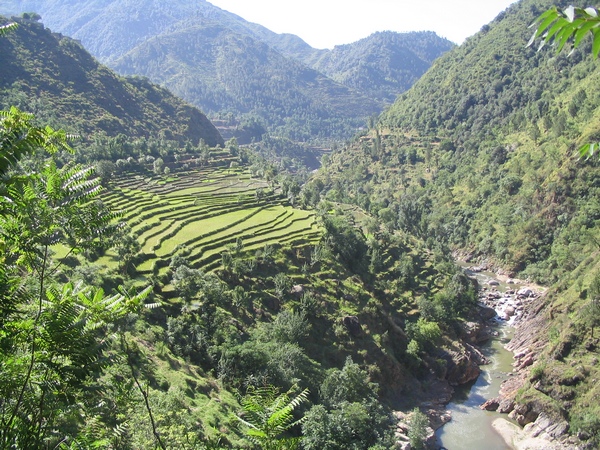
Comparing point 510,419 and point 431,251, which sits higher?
point 431,251

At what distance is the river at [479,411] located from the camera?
106 feet

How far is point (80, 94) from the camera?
315 ft

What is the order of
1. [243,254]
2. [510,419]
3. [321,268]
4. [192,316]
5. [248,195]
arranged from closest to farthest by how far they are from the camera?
1. [192,316]
2. [510,419]
3. [243,254]
4. [321,268]
5. [248,195]

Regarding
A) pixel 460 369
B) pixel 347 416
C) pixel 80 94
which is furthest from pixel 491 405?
pixel 80 94

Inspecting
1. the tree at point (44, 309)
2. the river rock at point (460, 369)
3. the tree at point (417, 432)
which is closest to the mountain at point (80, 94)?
the river rock at point (460, 369)

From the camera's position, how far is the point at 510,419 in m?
34.4

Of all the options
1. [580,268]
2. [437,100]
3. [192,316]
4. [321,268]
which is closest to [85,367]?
[192,316]

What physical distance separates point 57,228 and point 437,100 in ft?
420

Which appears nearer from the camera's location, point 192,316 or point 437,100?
point 192,316

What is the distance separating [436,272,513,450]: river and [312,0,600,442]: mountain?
2177 mm

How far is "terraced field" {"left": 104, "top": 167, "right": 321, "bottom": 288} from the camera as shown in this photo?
40250 millimetres

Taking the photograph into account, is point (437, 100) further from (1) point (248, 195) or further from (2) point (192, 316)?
(2) point (192, 316)

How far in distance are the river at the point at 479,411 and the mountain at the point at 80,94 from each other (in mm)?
69010

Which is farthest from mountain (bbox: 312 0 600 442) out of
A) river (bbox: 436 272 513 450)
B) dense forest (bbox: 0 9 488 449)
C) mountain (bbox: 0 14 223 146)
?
mountain (bbox: 0 14 223 146)
